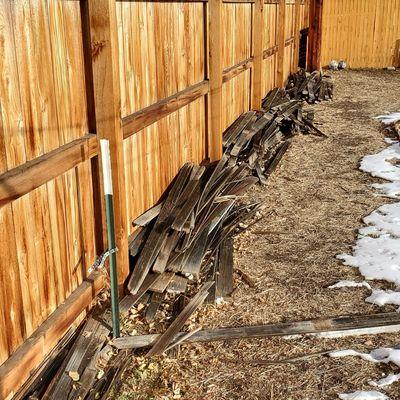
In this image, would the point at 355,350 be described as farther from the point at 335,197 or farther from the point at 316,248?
the point at 335,197

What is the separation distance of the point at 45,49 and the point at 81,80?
0.51 meters

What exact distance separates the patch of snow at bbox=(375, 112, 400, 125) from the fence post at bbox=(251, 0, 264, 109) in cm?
332

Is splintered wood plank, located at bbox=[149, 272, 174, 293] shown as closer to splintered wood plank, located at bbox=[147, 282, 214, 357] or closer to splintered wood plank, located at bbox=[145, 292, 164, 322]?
splintered wood plank, located at bbox=[145, 292, 164, 322]

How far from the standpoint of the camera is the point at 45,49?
3273 mm

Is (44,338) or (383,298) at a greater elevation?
(44,338)

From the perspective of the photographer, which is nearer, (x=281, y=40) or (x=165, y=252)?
(x=165, y=252)

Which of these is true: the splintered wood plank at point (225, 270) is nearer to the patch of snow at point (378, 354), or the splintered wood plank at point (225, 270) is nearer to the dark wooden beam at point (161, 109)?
the patch of snow at point (378, 354)

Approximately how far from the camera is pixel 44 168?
324cm

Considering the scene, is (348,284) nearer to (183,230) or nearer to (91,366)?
(183,230)

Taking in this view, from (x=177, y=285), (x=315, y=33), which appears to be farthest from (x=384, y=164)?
(x=315, y=33)

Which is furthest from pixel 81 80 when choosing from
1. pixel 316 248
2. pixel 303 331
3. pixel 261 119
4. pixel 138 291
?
pixel 261 119

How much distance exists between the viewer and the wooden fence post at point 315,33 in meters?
19.2

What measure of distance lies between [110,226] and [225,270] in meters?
1.66

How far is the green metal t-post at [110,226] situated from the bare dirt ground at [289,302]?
0.35 meters
